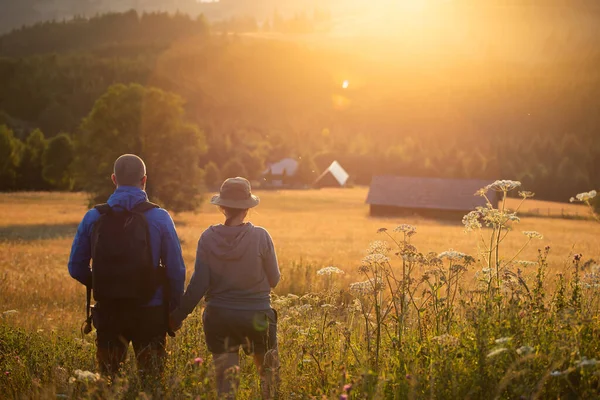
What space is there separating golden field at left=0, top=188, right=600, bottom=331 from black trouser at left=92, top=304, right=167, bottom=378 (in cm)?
128

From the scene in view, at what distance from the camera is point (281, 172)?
116 meters

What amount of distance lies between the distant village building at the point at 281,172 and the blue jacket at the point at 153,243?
10264 cm

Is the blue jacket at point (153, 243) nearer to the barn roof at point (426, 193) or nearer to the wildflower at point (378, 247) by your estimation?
the wildflower at point (378, 247)

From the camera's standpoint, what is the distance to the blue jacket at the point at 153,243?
16.9ft

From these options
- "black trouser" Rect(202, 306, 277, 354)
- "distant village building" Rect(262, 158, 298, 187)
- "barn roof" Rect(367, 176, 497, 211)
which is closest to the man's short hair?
"black trouser" Rect(202, 306, 277, 354)

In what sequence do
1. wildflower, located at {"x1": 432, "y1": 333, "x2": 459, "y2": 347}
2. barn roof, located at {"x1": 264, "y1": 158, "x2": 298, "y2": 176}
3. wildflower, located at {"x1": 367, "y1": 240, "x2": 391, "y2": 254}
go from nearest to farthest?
wildflower, located at {"x1": 432, "y1": 333, "x2": 459, "y2": 347}, wildflower, located at {"x1": 367, "y1": 240, "x2": 391, "y2": 254}, barn roof, located at {"x1": 264, "y1": 158, "x2": 298, "y2": 176}

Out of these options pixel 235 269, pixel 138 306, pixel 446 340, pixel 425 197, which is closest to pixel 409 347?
pixel 446 340

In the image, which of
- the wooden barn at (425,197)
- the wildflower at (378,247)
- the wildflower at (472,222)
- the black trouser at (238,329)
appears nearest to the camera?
the black trouser at (238,329)

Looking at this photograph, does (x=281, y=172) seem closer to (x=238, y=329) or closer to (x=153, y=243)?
(x=153, y=243)

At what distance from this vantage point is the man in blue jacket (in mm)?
5113

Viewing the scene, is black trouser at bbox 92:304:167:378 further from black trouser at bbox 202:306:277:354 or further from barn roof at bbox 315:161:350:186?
barn roof at bbox 315:161:350:186

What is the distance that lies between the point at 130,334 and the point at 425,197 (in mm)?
58984

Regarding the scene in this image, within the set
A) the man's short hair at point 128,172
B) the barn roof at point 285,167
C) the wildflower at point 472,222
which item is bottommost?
the wildflower at point 472,222

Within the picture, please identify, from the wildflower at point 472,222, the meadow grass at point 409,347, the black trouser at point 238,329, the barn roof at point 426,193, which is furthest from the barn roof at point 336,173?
the black trouser at point 238,329
